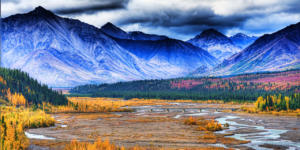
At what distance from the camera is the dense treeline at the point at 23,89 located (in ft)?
325

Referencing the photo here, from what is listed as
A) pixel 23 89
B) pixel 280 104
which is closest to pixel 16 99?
pixel 23 89

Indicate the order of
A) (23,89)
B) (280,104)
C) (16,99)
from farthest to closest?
(23,89) → (16,99) → (280,104)

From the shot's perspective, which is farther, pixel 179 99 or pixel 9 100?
pixel 179 99

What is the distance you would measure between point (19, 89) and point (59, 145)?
6759cm

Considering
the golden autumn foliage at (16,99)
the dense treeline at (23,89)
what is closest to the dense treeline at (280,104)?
the dense treeline at (23,89)

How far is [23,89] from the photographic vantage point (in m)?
103

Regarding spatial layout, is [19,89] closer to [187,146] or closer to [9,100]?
[9,100]

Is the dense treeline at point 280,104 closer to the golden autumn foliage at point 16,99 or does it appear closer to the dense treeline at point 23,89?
the dense treeline at point 23,89

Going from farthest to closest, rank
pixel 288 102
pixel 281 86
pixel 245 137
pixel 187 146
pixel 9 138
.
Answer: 1. pixel 281 86
2. pixel 288 102
3. pixel 245 137
4. pixel 187 146
5. pixel 9 138

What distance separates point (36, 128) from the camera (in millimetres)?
59938

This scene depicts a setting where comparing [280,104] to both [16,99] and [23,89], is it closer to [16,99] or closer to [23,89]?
[16,99]

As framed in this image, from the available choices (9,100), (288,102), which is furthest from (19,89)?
(288,102)

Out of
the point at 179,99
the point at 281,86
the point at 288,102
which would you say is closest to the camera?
the point at 288,102

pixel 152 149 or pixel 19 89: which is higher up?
pixel 19 89
